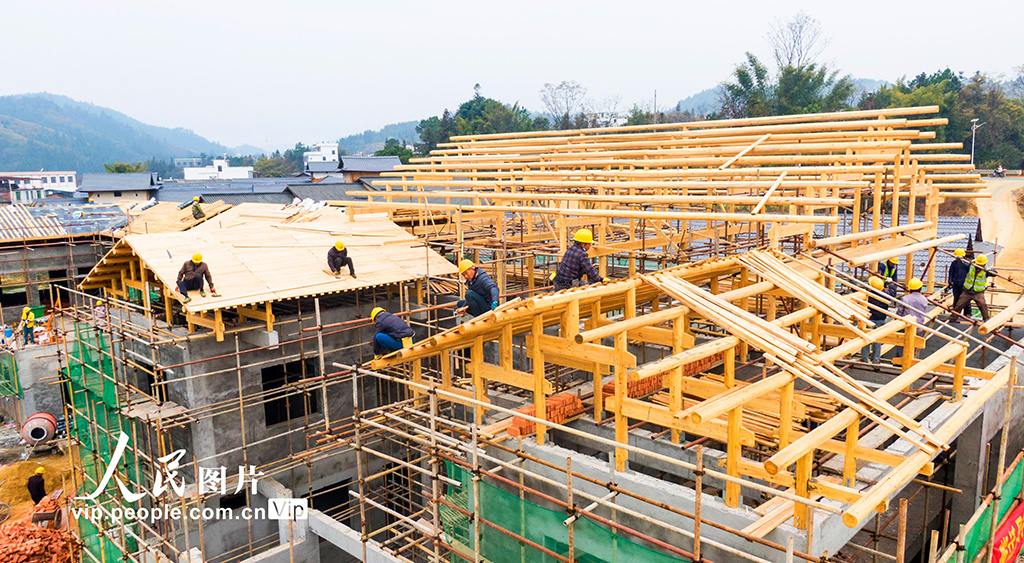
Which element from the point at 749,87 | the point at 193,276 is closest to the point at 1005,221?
the point at 749,87

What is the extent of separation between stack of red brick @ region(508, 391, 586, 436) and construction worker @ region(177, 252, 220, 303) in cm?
611

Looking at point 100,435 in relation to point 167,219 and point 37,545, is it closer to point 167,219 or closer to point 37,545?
point 37,545

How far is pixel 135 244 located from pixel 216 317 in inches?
97.8

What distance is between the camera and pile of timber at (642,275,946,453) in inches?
242

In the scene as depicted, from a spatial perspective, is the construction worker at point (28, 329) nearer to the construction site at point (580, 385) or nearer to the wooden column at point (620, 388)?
the construction site at point (580, 385)

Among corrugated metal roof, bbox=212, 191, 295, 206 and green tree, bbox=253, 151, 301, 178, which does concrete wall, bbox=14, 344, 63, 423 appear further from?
green tree, bbox=253, 151, 301, 178

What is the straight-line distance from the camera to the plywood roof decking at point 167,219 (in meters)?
21.3

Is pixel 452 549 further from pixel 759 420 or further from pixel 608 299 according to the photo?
pixel 759 420

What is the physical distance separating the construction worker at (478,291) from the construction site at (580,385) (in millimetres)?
627

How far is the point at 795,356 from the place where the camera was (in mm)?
6711

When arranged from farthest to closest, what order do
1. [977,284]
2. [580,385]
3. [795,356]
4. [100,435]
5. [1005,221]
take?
[1005,221], [100,435], [977,284], [580,385], [795,356]

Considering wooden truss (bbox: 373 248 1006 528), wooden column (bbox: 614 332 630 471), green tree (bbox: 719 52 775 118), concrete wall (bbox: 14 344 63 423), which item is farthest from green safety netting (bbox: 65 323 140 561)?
green tree (bbox: 719 52 775 118)

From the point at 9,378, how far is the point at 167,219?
24.6 feet

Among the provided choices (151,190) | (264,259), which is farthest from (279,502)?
(151,190)
